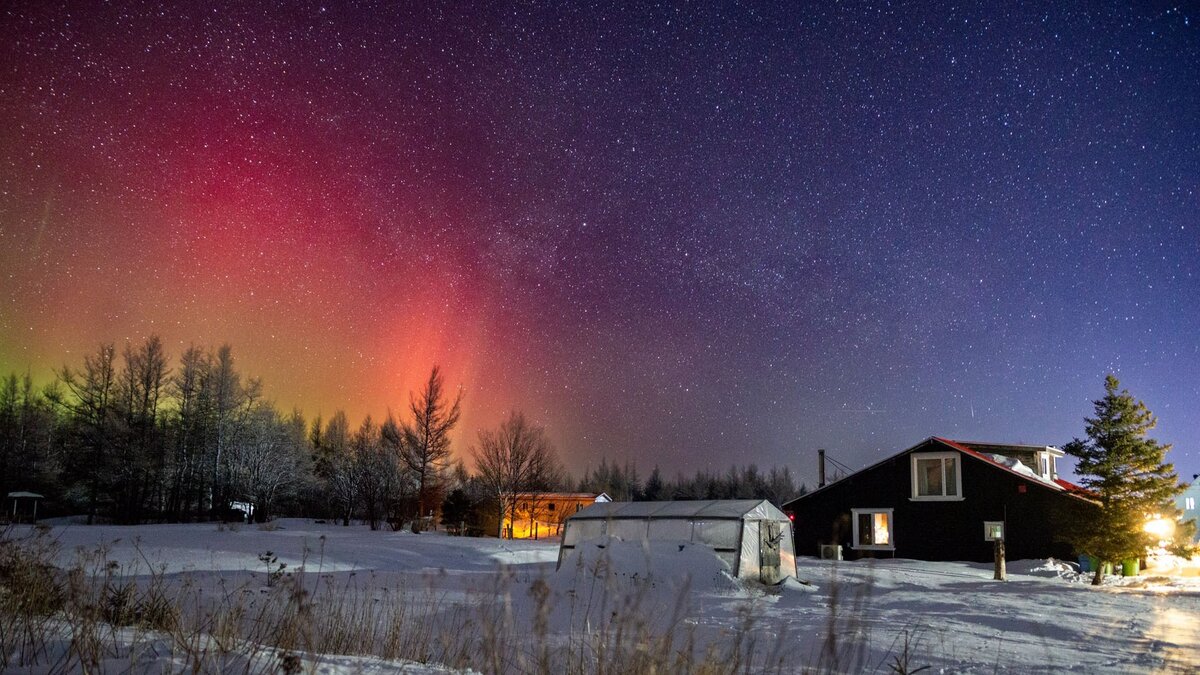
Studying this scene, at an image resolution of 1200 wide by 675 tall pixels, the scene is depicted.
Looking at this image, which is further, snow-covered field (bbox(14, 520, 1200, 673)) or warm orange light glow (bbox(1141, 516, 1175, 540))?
warm orange light glow (bbox(1141, 516, 1175, 540))

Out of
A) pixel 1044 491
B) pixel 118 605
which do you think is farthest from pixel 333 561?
pixel 1044 491

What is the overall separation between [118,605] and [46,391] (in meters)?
66.1

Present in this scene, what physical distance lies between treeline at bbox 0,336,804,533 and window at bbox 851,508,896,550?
24.5 metres

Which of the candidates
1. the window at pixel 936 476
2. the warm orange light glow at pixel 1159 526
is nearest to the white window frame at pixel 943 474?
the window at pixel 936 476

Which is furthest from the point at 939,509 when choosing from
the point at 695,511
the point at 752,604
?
the point at 752,604

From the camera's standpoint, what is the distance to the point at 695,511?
21.6 metres

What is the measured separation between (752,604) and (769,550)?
14.0 m

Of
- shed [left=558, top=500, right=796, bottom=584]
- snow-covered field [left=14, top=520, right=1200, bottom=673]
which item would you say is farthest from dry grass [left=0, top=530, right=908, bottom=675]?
shed [left=558, top=500, right=796, bottom=584]

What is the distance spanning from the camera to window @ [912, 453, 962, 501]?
1229 inches

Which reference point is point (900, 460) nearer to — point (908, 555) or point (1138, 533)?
point (908, 555)

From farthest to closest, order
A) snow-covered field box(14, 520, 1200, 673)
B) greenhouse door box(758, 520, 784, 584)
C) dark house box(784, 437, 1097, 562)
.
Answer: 1. dark house box(784, 437, 1097, 562)
2. greenhouse door box(758, 520, 784, 584)
3. snow-covered field box(14, 520, 1200, 673)

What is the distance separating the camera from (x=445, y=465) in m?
49.4

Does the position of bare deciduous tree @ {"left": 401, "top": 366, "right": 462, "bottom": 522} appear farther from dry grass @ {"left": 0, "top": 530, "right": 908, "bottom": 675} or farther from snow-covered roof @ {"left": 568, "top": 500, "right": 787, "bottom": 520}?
dry grass @ {"left": 0, "top": 530, "right": 908, "bottom": 675}

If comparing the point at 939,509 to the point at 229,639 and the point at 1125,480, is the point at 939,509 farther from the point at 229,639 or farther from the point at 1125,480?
the point at 229,639
